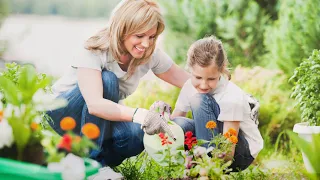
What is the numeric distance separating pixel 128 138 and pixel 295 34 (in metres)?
1.86

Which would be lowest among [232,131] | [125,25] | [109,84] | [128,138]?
[128,138]

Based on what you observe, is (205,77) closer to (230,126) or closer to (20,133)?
(230,126)

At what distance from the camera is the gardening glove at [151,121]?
313cm

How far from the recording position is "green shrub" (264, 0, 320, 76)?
4648mm

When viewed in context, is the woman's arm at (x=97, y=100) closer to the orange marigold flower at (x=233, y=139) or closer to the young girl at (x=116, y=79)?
the young girl at (x=116, y=79)

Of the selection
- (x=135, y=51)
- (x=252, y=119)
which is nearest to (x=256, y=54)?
(x=252, y=119)

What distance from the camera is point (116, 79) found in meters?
3.33

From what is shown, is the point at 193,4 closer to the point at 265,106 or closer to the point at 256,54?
the point at 256,54

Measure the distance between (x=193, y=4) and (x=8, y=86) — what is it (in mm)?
3035

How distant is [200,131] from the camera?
342 centimetres

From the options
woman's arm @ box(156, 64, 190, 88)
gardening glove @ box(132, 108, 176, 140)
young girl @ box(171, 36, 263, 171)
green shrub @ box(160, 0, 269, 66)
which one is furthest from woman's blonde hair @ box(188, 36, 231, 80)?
green shrub @ box(160, 0, 269, 66)

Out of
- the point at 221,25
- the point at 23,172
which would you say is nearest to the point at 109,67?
the point at 23,172

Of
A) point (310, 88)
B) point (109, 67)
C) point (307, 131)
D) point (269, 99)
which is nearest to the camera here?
point (109, 67)

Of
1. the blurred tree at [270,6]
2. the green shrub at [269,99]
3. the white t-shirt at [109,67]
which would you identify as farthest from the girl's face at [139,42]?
the blurred tree at [270,6]
